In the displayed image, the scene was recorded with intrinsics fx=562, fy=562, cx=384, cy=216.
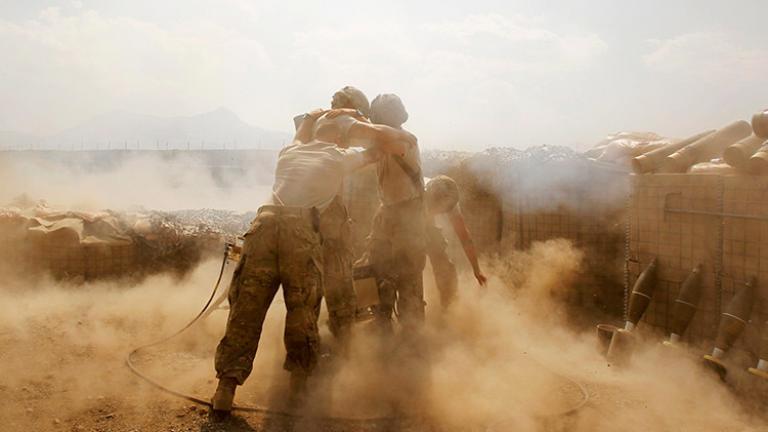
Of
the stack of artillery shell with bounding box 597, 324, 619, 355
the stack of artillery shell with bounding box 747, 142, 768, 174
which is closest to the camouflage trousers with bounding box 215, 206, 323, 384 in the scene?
the stack of artillery shell with bounding box 597, 324, 619, 355

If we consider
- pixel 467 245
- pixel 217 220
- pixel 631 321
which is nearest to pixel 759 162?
pixel 631 321

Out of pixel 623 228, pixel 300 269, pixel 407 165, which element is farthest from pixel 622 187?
pixel 300 269

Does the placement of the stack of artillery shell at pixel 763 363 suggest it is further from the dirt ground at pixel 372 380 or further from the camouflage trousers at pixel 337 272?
the camouflage trousers at pixel 337 272

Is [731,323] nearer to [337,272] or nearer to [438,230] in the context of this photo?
[438,230]

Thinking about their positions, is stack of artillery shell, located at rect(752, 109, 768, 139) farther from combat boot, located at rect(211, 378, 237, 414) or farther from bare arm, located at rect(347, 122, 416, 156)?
combat boot, located at rect(211, 378, 237, 414)

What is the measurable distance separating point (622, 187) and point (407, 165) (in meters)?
3.37

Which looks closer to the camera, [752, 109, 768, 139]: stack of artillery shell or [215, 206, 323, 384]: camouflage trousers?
[215, 206, 323, 384]: camouflage trousers

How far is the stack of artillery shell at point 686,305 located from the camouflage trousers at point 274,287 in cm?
317

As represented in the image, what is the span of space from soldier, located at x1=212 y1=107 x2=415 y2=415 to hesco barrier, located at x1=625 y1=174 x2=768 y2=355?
3.34 m

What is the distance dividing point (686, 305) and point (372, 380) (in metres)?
2.79

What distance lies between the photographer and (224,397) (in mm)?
3527

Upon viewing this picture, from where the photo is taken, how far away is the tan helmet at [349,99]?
16.4 feet

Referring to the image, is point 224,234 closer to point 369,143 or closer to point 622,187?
point 369,143

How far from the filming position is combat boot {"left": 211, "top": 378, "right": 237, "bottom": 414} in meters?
3.52
